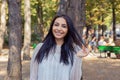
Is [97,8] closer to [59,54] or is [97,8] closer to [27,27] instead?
[27,27]

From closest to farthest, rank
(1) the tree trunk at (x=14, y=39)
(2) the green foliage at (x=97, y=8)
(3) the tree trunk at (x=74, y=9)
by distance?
1. (3) the tree trunk at (x=74, y=9)
2. (1) the tree trunk at (x=14, y=39)
3. (2) the green foliage at (x=97, y=8)

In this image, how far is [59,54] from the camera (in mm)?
3498

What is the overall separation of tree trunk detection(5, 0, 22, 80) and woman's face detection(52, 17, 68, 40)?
694 cm

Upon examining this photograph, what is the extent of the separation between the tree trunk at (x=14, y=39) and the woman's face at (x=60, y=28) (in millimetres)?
6944

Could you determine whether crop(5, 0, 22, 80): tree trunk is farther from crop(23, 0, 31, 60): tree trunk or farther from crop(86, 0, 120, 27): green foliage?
crop(86, 0, 120, 27): green foliage

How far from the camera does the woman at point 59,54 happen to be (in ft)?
11.1

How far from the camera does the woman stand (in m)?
3.38

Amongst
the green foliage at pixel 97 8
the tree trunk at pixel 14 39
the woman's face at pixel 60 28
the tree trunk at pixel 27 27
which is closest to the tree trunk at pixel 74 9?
the tree trunk at pixel 14 39

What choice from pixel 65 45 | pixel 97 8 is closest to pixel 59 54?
pixel 65 45

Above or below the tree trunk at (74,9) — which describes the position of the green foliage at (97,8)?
above

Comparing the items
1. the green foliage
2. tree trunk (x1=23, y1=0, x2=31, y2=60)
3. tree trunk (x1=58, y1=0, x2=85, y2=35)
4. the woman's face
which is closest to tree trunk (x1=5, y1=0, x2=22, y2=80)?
tree trunk (x1=58, y1=0, x2=85, y2=35)

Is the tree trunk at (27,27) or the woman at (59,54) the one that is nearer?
the woman at (59,54)

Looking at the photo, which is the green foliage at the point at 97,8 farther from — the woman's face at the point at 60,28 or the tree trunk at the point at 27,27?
the woman's face at the point at 60,28

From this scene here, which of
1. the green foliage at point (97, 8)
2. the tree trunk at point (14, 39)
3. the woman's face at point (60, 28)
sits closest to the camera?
the woman's face at point (60, 28)
